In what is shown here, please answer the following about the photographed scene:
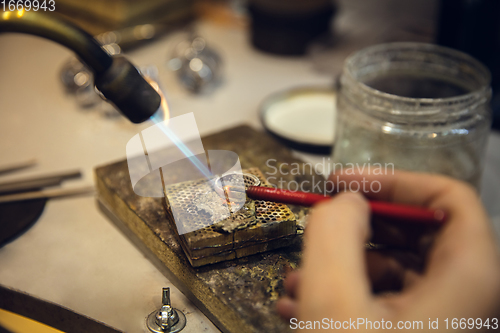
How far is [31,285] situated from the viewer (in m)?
0.72

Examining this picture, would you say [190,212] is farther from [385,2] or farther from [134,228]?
[385,2]

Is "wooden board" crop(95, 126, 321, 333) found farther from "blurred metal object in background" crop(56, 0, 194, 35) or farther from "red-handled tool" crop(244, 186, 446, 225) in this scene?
"blurred metal object in background" crop(56, 0, 194, 35)

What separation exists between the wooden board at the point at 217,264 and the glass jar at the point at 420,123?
14cm

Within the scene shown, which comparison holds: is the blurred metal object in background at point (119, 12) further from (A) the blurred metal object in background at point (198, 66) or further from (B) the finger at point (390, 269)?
(B) the finger at point (390, 269)

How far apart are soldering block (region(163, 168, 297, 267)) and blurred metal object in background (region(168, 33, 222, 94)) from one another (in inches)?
28.9

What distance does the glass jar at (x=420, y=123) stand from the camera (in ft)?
2.69

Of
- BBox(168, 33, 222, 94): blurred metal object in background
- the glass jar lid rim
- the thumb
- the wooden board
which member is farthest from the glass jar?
BBox(168, 33, 222, 94): blurred metal object in background

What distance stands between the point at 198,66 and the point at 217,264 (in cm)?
86

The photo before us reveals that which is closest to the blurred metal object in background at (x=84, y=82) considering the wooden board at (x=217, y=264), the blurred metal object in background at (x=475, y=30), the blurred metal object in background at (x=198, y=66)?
the blurred metal object in background at (x=198, y=66)

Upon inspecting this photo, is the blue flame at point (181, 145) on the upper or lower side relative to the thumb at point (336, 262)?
lower

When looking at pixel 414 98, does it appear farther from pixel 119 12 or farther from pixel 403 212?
pixel 119 12

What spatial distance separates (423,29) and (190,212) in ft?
3.99

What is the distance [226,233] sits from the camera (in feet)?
2.05

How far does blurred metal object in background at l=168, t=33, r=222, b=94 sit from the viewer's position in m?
1.36
